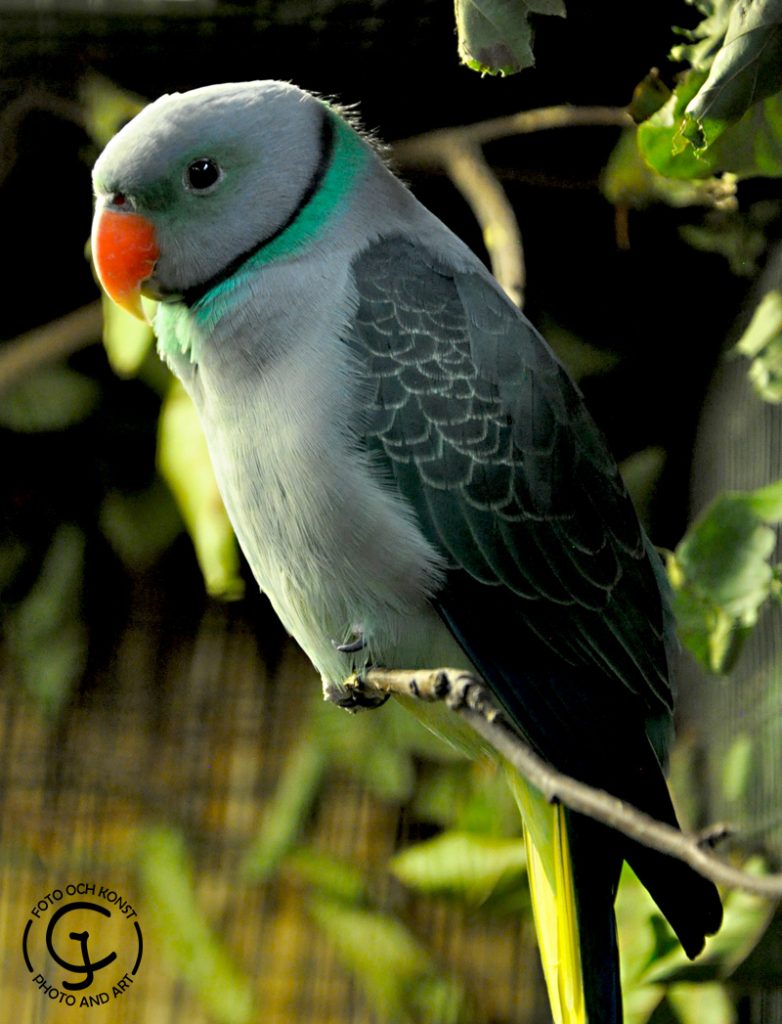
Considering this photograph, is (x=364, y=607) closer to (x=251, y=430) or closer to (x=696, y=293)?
(x=251, y=430)

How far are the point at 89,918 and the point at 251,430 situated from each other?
59.3 inches

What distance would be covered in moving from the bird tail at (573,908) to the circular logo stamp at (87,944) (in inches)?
47.3

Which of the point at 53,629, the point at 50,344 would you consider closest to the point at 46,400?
the point at 50,344

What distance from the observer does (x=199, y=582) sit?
2523 millimetres

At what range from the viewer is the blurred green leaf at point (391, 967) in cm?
222

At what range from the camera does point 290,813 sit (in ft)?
7.53

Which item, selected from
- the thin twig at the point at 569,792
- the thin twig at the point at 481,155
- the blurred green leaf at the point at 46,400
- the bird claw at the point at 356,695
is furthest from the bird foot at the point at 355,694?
the blurred green leaf at the point at 46,400

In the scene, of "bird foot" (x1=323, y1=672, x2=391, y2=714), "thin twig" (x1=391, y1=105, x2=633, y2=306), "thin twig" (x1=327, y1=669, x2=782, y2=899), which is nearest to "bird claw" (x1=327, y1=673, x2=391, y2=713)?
"bird foot" (x1=323, y1=672, x2=391, y2=714)

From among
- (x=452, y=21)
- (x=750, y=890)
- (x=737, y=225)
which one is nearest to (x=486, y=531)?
(x=750, y=890)

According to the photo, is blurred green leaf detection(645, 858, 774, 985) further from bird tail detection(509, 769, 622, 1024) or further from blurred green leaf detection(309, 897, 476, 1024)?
blurred green leaf detection(309, 897, 476, 1024)

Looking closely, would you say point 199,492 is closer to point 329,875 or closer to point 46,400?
point 46,400

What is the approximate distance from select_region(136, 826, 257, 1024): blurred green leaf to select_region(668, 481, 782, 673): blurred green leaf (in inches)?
48.8

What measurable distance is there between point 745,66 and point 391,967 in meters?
1.78

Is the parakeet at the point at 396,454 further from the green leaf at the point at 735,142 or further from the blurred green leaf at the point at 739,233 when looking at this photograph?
the blurred green leaf at the point at 739,233
